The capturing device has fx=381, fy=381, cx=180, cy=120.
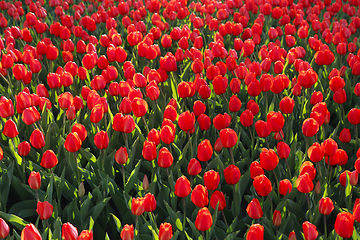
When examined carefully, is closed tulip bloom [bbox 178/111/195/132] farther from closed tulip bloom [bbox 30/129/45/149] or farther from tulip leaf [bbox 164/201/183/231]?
closed tulip bloom [bbox 30/129/45/149]

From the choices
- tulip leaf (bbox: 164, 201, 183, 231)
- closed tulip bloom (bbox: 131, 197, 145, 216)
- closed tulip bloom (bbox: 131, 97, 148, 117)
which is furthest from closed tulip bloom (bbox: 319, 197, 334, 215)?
closed tulip bloom (bbox: 131, 97, 148, 117)

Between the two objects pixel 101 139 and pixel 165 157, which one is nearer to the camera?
pixel 165 157

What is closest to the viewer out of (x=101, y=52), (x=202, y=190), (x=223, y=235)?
(x=202, y=190)

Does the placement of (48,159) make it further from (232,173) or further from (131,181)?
(232,173)

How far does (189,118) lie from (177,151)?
332 mm

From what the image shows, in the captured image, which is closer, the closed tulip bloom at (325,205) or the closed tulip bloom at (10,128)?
the closed tulip bloom at (325,205)

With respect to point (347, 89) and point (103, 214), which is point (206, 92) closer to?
point (103, 214)

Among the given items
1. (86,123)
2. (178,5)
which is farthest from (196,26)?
(86,123)

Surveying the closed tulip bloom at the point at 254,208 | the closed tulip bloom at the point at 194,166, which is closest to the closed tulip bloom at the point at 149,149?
the closed tulip bloom at the point at 194,166

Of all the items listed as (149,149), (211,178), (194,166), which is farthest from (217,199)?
(149,149)

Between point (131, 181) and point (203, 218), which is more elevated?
point (203, 218)

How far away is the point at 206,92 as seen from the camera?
2.77 m

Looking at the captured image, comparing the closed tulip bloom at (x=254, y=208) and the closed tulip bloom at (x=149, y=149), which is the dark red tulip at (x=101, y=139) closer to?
the closed tulip bloom at (x=149, y=149)

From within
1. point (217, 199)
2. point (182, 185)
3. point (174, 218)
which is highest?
point (182, 185)
